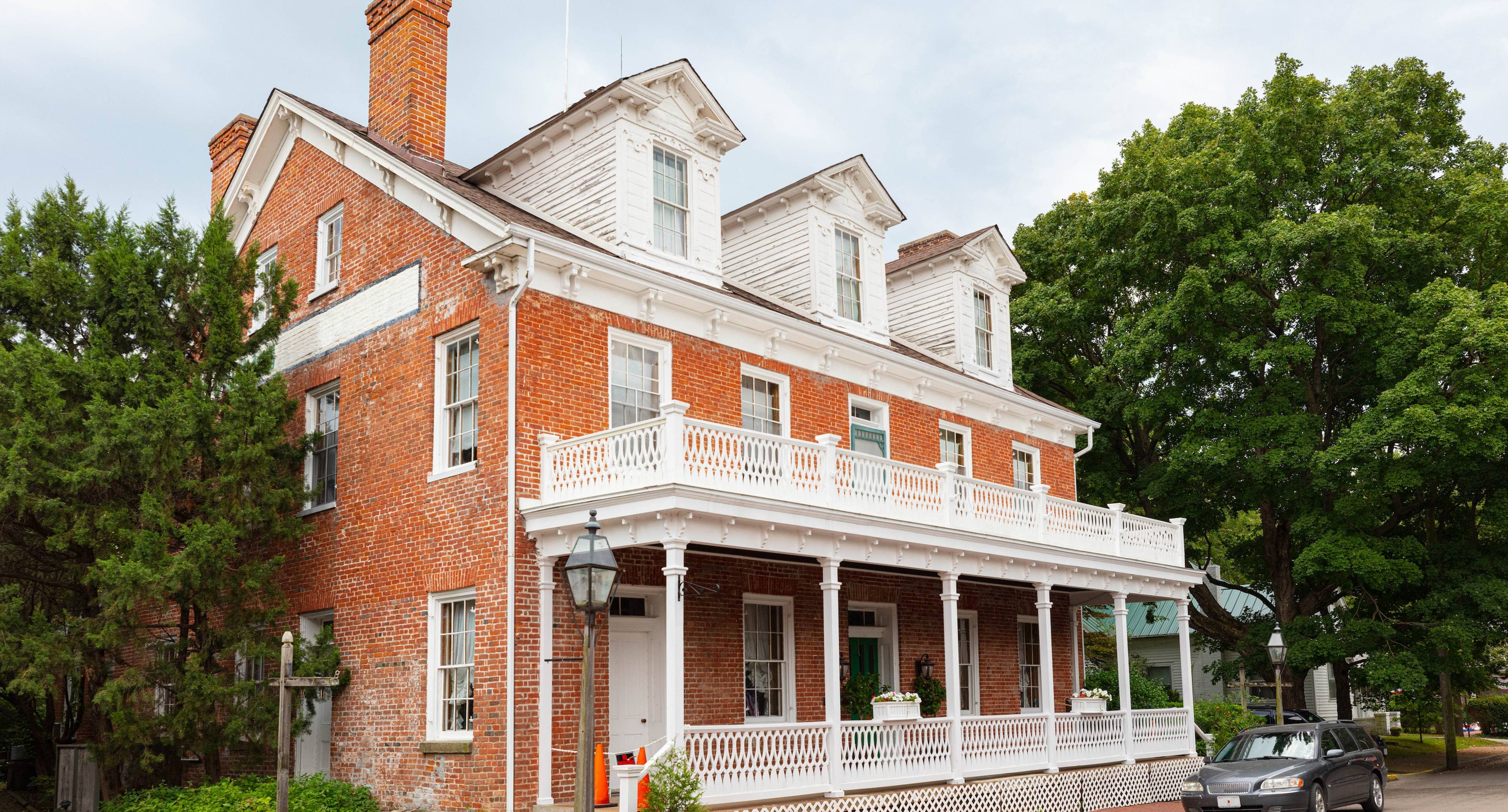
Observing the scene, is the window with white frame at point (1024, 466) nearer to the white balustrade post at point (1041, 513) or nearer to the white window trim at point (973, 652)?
the white window trim at point (973, 652)

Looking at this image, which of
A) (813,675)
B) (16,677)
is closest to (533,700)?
(813,675)

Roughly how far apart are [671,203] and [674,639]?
7872 millimetres

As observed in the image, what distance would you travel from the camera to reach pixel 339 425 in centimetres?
1859

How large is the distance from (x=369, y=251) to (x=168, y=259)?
2.81 m

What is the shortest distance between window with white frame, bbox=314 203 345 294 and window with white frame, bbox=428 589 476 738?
648 cm

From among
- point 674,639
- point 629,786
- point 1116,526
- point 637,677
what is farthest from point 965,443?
point 629,786

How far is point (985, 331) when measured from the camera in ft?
85.3

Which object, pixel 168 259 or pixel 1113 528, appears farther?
pixel 1113 528

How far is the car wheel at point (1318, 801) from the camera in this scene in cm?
1636

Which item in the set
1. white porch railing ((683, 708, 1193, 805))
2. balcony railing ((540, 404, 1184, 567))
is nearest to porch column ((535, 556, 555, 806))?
balcony railing ((540, 404, 1184, 567))

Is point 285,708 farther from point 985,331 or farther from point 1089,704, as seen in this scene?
point 985,331

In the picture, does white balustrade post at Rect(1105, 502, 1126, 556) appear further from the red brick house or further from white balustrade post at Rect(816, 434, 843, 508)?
white balustrade post at Rect(816, 434, 843, 508)

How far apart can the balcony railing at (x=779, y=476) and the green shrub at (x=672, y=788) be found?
3.05 m

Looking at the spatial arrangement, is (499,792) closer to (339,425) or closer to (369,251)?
(339,425)
